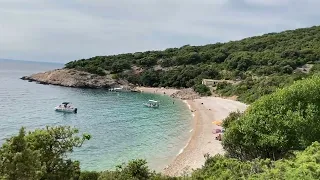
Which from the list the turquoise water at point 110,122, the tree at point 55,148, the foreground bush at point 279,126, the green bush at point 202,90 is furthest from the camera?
the green bush at point 202,90

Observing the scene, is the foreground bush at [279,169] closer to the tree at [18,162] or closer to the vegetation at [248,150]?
the vegetation at [248,150]

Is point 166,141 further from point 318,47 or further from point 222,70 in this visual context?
point 318,47

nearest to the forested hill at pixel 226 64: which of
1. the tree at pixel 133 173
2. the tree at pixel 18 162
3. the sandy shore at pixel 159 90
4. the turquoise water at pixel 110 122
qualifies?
the sandy shore at pixel 159 90

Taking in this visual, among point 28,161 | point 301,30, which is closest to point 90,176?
point 28,161

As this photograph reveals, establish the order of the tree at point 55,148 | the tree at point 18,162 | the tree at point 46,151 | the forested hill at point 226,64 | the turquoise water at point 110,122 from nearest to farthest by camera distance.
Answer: the tree at point 18,162, the tree at point 46,151, the tree at point 55,148, the turquoise water at point 110,122, the forested hill at point 226,64

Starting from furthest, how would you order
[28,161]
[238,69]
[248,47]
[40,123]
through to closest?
[248,47], [238,69], [40,123], [28,161]

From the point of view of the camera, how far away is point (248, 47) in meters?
131

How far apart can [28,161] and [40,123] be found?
148 ft

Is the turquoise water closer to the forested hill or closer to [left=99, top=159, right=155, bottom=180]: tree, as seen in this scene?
[left=99, top=159, right=155, bottom=180]: tree

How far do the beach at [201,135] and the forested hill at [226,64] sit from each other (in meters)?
7.69

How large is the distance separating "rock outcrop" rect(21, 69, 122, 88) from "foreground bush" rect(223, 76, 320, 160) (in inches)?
3436

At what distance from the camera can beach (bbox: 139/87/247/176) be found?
3522cm

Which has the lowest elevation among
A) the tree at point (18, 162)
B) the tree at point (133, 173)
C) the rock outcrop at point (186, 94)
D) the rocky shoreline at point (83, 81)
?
the tree at point (133, 173)

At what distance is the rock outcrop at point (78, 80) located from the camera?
11012cm
